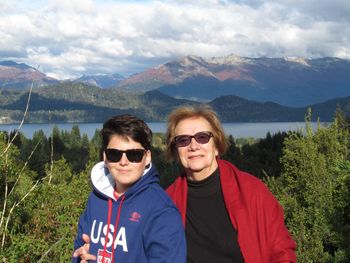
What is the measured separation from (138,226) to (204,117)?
117 centimetres

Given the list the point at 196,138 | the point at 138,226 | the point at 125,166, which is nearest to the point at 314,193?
the point at 196,138

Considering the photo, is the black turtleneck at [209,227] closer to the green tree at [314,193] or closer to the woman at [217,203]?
the woman at [217,203]

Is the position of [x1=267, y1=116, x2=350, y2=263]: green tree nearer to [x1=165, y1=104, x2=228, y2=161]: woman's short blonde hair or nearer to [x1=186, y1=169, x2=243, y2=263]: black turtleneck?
[x1=165, y1=104, x2=228, y2=161]: woman's short blonde hair

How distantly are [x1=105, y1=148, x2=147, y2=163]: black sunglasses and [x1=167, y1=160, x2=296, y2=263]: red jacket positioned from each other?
74 centimetres

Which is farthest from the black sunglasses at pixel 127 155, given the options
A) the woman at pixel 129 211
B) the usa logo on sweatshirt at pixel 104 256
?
the usa logo on sweatshirt at pixel 104 256

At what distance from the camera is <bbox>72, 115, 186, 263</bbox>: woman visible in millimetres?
2443

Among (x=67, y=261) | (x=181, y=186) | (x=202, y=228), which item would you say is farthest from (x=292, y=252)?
(x=67, y=261)

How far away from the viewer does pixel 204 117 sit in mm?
3387

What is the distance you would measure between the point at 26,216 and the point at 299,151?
21.9 meters

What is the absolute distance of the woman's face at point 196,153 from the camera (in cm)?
324

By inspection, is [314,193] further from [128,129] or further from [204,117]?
[128,129]

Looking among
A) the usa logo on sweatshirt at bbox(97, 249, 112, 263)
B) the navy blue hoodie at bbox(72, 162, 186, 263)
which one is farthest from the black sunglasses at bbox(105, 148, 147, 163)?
the usa logo on sweatshirt at bbox(97, 249, 112, 263)

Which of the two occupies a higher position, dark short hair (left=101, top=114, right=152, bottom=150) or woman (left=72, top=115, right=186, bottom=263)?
dark short hair (left=101, top=114, right=152, bottom=150)

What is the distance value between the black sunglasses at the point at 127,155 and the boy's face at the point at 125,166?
0.01 meters
